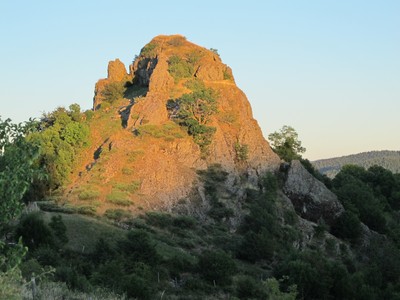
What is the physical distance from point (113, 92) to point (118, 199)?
116ft

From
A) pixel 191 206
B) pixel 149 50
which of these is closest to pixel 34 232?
pixel 191 206

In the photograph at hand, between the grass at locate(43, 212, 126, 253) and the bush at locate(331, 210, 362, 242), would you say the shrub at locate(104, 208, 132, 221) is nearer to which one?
the grass at locate(43, 212, 126, 253)

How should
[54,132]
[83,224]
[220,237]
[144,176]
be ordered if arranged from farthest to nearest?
[54,132], [144,176], [220,237], [83,224]

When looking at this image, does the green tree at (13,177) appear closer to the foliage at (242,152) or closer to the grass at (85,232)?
the grass at (85,232)

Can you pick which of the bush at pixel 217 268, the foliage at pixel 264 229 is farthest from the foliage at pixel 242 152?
the bush at pixel 217 268

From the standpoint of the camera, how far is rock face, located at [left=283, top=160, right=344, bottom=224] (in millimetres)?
71062

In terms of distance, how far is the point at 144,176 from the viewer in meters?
61.4

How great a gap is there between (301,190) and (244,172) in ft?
27.2

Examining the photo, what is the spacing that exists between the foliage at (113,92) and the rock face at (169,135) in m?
1.08

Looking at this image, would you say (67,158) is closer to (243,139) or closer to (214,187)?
(214,187)

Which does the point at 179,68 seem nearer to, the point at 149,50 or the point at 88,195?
the point at 149,50

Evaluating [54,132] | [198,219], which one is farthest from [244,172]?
[54,132]

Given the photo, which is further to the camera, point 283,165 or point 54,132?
point 283,165

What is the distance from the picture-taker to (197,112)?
70.4 m
